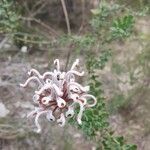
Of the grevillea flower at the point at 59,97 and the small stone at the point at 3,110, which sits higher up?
the grevillea flower at the point at 59,97

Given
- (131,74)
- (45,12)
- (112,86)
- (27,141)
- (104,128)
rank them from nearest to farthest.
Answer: (104,128), (27,141), (131,74), (112,86), (45,12)

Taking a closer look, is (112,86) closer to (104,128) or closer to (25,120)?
(25,120)

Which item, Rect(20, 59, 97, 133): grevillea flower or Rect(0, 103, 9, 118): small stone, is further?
Rect(0, 103, 9, 118): small stone

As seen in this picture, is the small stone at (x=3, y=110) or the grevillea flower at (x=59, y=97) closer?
the grevillea flower at (x=59, y=97)

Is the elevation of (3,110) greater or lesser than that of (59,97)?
lesser

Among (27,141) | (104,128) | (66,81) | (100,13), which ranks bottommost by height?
(27,141)

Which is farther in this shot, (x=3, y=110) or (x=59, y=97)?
(x=3, y=110)

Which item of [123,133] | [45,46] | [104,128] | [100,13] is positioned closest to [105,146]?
[104,128]

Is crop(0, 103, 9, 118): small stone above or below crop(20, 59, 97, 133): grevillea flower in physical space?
below

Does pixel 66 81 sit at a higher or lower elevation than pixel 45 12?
lower

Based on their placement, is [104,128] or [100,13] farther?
[100,13]

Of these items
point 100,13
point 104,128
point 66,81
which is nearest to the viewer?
point 66,81
